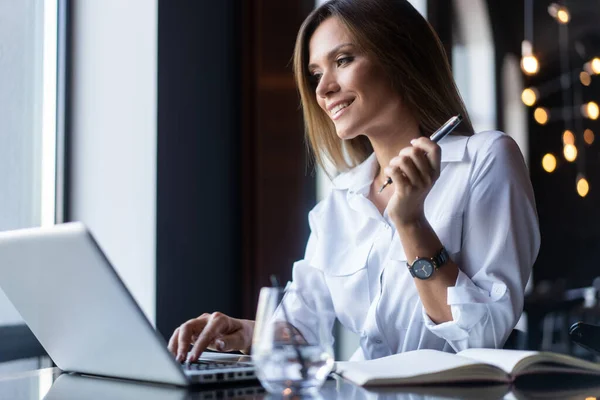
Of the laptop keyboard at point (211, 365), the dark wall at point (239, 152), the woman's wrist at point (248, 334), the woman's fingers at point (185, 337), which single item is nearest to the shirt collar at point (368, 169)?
the woman's wrist at point (248, 334)

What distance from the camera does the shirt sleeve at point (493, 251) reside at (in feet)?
4.76

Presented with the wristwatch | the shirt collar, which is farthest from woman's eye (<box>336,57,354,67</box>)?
the wristwatch

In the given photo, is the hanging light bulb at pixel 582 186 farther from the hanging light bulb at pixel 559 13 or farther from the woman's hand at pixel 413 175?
the woman's hand at pixel 413 175

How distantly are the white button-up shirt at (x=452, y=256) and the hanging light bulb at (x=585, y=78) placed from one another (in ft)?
3.86

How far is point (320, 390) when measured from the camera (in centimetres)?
94

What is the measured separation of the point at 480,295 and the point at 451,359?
1.54 ft

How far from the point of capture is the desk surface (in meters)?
0.89

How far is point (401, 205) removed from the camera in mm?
1450

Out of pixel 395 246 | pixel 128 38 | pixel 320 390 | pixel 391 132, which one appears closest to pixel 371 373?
pixel 320 390

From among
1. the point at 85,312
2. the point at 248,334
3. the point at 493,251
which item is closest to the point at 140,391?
the point at 85,312

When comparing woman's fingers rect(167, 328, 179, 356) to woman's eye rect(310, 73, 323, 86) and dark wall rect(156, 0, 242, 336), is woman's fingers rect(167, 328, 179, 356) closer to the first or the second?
woman's eye rect(310, 73, 323, 86)

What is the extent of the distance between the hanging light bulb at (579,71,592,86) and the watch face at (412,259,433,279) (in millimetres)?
1581

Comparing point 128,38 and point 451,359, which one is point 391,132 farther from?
point 128,38

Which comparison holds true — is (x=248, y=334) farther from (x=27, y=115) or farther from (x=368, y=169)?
(x=27, y=115)
